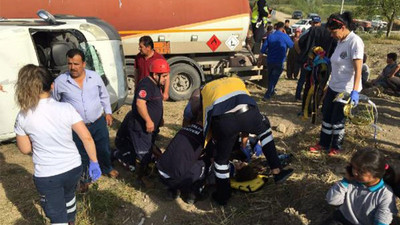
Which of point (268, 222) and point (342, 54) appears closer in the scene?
point (268, 222)

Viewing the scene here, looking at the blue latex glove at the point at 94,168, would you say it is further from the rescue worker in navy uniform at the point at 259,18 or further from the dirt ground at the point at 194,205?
the rescue worker in navy uniform at the point at 259,18

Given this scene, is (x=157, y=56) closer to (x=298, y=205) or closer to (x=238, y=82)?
(x=238, y=82)

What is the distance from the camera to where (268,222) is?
3.33m

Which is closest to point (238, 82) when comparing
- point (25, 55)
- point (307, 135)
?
point (307, 135)

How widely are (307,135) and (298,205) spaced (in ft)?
7.45

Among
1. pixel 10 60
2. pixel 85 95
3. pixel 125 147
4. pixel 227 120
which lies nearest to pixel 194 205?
pixel 227 120

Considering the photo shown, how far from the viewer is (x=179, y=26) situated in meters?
6.87

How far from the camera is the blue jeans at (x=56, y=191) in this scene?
2.59 m

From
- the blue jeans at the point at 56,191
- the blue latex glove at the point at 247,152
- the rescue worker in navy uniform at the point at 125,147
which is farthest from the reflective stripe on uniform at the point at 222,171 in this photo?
the blue jeans at the point at 56,191

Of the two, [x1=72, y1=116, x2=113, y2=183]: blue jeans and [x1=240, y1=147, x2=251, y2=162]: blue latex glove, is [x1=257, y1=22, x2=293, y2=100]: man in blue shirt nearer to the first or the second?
[x1=240, y1=147, x2=251, y2=162]: blue latex glove

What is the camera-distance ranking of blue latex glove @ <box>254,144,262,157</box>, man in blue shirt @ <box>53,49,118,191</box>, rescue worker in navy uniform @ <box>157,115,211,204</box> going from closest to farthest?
man in blue shirt @ <box>53,49,118,191</box>, rescue worker in navy uniform @ <box>157,115,211,204</box>, blue latex glove @ <box>254,144,262,157</box>

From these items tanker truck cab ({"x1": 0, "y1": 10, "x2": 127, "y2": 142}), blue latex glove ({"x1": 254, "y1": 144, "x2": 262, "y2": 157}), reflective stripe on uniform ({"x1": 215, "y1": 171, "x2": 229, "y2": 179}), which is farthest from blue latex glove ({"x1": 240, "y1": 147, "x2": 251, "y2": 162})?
tanker truck cab ({"x1": 0, "y1": 10, "x2": 127, "y2": 142})

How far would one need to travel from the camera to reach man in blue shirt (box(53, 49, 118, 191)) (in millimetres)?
3430

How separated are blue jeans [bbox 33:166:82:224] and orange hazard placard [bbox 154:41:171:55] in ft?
14.7
